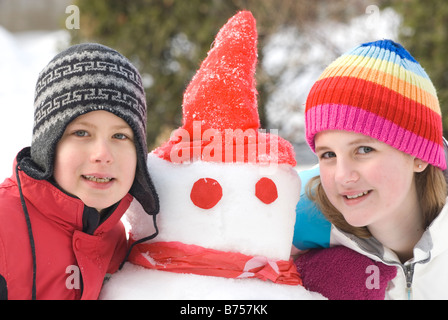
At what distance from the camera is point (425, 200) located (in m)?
1.58

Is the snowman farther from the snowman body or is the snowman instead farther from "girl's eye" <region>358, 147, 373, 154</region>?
"girl's eye" <region>358, 147, 373, 154</region>

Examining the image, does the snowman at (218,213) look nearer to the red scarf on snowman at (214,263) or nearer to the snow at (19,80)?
the red scarf on snowman at (214,263)

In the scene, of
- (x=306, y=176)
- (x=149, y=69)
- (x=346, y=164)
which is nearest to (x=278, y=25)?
(x=149, y=69)

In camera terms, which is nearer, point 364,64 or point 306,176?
point 364,64

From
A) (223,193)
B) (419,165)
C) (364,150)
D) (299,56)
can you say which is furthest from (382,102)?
(299,56)

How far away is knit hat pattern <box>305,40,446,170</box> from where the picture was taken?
1397mm

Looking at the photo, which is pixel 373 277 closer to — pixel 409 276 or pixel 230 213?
pixel 409 276

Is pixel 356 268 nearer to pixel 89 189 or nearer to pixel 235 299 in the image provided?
pixel 235 299

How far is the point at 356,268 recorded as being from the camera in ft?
4.94

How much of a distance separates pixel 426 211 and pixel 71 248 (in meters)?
1.09

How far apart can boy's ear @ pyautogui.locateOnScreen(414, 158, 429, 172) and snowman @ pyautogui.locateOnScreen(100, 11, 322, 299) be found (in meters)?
0.40

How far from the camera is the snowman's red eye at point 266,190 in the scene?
1.31m

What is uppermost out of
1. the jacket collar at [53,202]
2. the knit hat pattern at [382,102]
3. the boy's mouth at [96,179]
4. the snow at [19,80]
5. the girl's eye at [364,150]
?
the snow at [19,80]

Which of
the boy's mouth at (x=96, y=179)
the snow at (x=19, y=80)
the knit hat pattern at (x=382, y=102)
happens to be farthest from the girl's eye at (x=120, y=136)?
the snow at (x=19, y=80)
